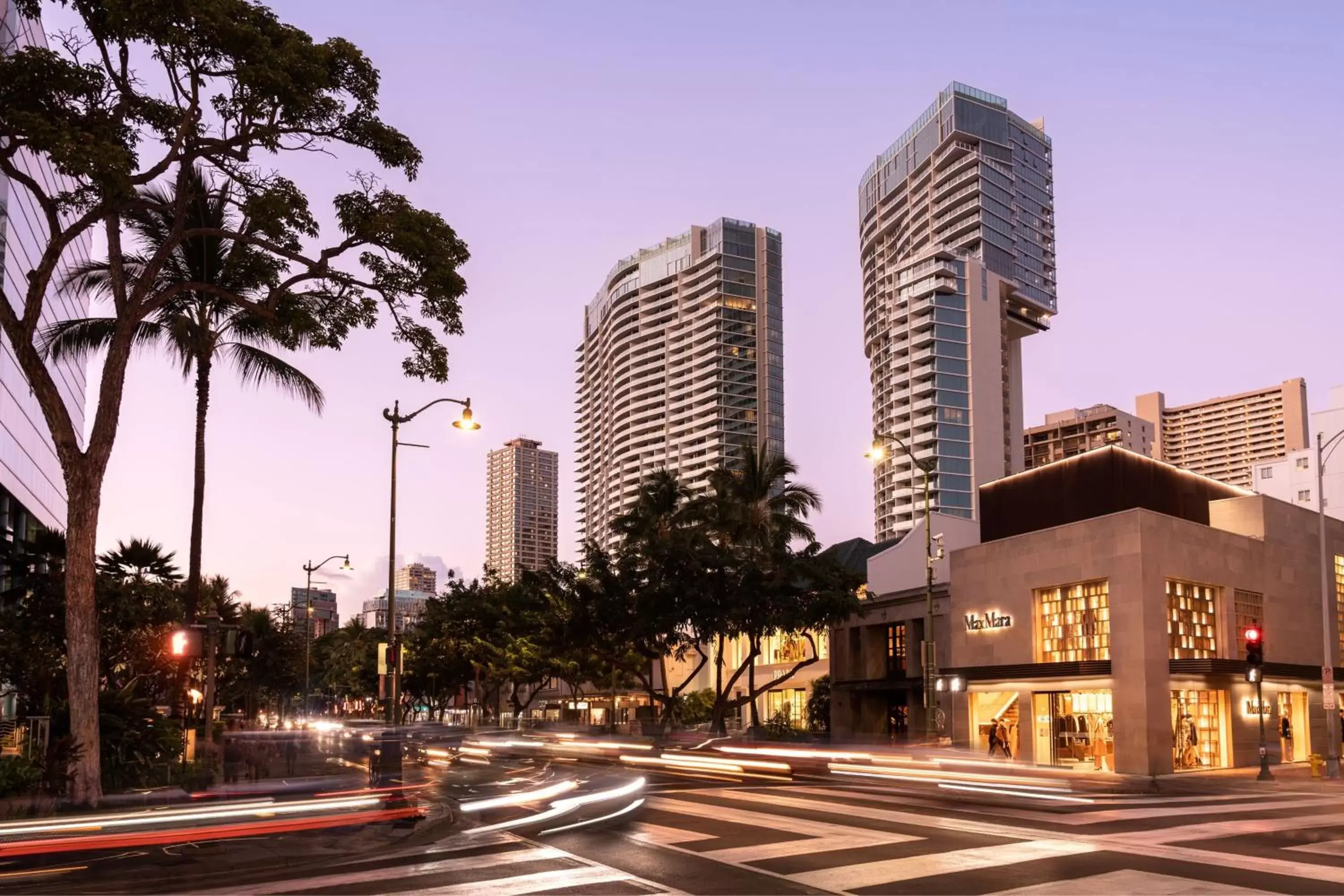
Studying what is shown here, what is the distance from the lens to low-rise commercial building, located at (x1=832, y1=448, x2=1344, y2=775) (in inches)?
1463

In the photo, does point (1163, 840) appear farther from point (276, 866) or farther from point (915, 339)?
point (915, 339)

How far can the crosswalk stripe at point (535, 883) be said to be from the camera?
1291 centimetres

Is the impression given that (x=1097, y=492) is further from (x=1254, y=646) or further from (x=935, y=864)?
(x=935, y=864)

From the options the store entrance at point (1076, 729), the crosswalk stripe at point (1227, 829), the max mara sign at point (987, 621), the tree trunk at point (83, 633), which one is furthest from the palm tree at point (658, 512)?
the tree trunk at point (83, 633)

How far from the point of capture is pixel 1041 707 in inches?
1604

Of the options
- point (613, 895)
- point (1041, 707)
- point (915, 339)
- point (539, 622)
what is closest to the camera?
point (613, 895)

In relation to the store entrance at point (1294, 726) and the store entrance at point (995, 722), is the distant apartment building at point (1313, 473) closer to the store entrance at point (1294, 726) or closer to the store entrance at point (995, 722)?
the store entrance at point (1294, 726)

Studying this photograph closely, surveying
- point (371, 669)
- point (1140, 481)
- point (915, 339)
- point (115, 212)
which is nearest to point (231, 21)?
point (115, 212)

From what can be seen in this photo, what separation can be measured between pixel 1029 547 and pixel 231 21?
32.3 meters

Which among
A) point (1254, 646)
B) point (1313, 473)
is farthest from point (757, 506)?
point (1313, 473)

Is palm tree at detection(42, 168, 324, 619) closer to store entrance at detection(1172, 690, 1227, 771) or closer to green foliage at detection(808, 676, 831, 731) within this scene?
store entrance at detection(1172, 690, 1227, 771)

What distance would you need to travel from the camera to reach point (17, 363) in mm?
47562

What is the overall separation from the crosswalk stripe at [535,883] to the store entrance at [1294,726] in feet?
117

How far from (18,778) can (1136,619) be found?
31.3m
